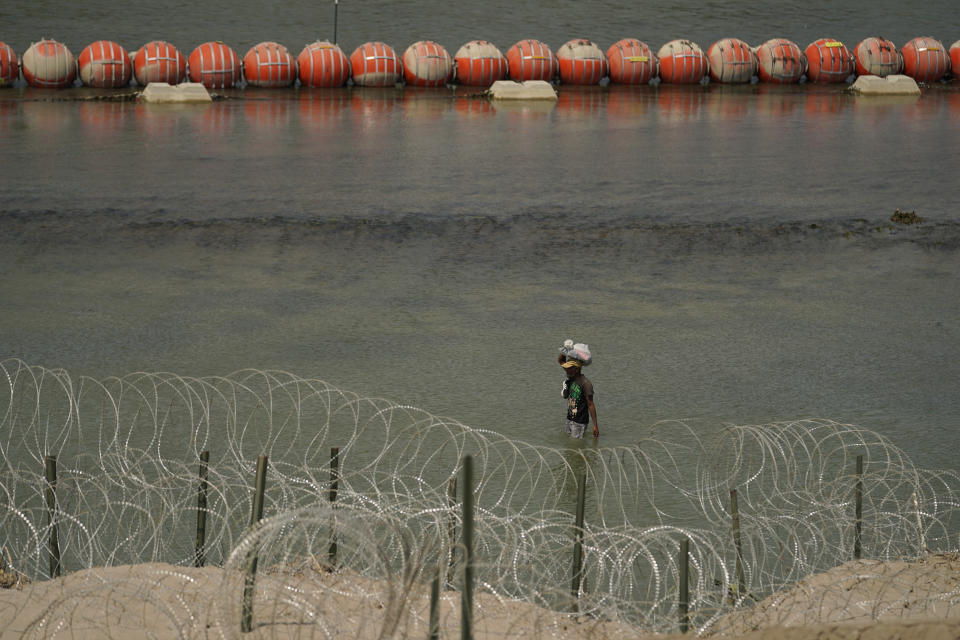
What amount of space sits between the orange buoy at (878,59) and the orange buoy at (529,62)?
12050mm

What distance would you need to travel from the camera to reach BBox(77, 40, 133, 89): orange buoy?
39375 mm

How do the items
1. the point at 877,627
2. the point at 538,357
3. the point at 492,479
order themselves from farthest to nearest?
1. the point at 538,357
2. the point at 492,479
3. the point at 877,627

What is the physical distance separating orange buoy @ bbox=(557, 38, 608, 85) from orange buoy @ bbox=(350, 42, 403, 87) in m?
6.24

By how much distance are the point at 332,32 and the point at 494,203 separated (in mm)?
34851

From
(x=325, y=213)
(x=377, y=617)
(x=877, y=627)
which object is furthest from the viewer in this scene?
(x=325, y=213)

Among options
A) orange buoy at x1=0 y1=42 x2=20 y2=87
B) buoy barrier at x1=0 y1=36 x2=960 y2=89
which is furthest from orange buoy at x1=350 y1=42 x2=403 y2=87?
orange buoy at x1=0 y1=42 x2=20 y2=87

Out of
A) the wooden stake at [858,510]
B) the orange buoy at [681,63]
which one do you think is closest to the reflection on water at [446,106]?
the orange buoy at [681,63]

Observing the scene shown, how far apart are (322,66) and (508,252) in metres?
22.5

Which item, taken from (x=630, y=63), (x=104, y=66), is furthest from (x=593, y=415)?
(x=630, y=63)

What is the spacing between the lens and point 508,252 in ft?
68.1

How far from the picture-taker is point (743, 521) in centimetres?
1053

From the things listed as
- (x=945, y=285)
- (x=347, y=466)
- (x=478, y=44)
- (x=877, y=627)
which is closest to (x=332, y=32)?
(x=478, y=44)

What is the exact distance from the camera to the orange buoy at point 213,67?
40062mm

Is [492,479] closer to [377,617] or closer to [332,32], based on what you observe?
[377,617]
